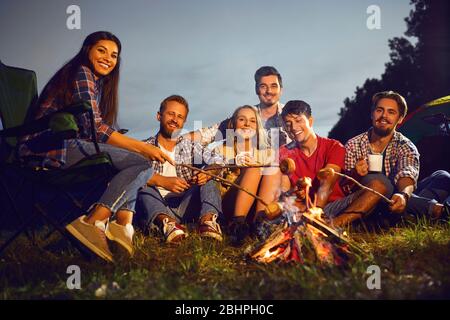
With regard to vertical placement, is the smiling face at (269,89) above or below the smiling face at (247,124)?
above

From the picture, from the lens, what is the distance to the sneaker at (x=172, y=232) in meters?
3.66

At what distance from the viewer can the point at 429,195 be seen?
4305 mm

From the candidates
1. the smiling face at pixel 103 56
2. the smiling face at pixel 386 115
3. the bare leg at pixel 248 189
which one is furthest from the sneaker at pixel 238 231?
the smiling face at pixel 103 56

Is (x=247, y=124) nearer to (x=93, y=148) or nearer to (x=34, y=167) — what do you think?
(x=93, y=148)

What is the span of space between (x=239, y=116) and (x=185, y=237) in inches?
58.6

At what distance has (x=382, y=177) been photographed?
12.8ft

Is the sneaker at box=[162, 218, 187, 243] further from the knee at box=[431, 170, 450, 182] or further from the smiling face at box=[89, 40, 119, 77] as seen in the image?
the knee at box=[431, 170, 450, 182]

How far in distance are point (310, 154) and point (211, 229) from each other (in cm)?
121

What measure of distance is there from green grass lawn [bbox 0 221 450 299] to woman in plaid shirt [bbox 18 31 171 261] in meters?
0.24

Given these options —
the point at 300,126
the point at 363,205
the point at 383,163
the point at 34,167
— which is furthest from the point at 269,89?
the point at 34,167

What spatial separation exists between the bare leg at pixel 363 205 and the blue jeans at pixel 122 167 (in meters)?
1.70

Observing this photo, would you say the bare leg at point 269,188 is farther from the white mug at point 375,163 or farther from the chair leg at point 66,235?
the chair leg at point 66,235
